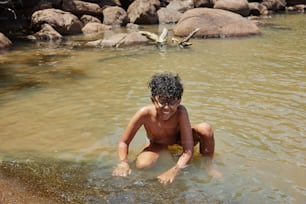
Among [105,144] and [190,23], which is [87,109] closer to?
[105,144]

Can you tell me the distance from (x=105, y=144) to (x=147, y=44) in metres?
8.31

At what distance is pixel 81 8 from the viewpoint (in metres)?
17.9

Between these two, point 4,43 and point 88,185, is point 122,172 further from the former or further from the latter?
point 4,43

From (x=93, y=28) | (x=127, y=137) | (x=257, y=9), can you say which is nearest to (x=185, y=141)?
(x=127, y=137)

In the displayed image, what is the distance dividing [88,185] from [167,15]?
17.0m

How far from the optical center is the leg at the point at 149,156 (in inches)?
161

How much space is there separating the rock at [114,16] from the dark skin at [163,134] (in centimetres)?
1471

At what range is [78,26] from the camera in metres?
16.0

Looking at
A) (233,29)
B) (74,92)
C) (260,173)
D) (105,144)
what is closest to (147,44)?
(233,29)

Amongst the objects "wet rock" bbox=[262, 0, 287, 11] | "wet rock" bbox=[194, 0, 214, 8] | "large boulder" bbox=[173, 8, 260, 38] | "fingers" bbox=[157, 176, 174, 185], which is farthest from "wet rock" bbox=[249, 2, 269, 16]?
"fingers" bbox=[157, 176, 174, 185]

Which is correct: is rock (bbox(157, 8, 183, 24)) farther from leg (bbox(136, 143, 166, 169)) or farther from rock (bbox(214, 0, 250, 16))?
leg (bbox(136, 143, 166, 169))

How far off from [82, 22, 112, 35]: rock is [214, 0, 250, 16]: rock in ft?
20.0

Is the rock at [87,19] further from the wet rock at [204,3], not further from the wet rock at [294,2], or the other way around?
the wet rock at [294,2]

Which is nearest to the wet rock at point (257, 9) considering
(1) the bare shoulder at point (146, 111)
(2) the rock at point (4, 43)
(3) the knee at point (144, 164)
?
(2) the rock at point (4, 43)
